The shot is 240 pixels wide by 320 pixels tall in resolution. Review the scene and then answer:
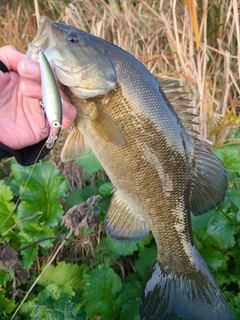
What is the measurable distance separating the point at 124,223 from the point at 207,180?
50 cm

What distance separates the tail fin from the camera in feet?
5.01

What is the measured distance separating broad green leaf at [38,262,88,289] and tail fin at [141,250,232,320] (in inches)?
24.6

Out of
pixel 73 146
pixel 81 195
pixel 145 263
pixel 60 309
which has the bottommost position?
pixel 145 263

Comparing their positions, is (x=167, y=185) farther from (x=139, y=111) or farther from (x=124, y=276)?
(x=124, y=276)

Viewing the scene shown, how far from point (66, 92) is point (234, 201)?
1182 mm

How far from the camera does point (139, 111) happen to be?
4.64 feet

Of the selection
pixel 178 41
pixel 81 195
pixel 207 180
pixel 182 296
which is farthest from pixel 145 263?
pixel 178 41

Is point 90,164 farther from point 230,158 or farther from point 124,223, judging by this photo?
point 230,158

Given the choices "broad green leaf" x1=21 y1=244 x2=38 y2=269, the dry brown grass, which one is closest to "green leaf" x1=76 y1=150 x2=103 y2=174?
"broad green leaf" x1=21 y1=244 x2=38 y2=269

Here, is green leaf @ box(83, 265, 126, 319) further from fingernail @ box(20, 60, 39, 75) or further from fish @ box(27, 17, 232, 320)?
fingernail @ box(20, 60, 39, 75)

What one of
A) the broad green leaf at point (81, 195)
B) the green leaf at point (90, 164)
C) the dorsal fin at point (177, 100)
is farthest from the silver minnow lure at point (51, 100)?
the broad green leaf at point (81, 195)

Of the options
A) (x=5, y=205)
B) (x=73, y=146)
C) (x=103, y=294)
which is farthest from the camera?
(x=5, y=205)

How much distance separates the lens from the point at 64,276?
2076 mm

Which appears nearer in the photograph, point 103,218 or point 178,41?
point 103,218
